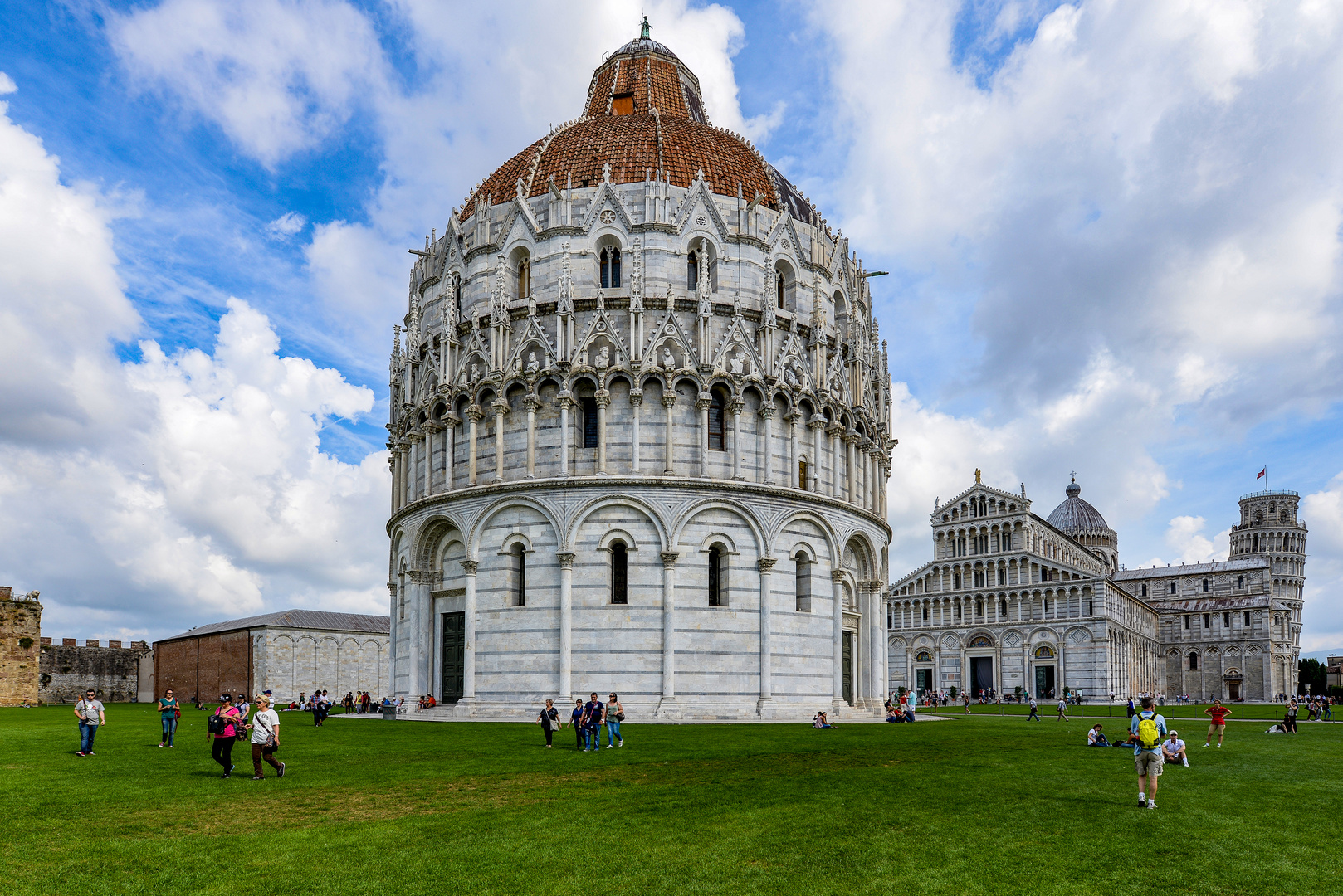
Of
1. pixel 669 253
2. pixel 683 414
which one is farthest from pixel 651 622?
pixel 669 253

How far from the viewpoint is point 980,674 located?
10194 cm

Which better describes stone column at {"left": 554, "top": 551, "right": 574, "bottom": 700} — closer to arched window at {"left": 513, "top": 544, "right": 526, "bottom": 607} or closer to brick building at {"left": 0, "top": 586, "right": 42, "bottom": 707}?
arched window at {"left": 513, "top": 544, "right": 526, "bottom": 607}

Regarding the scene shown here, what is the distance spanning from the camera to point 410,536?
4262cm

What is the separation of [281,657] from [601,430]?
46.7 metres

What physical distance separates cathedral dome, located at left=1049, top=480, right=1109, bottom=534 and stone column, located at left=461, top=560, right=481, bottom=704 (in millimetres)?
115248

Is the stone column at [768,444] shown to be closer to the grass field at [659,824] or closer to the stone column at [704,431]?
the stone column at [704,431]

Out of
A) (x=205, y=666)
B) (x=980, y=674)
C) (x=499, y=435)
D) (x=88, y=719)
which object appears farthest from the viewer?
(x=980, y=674)

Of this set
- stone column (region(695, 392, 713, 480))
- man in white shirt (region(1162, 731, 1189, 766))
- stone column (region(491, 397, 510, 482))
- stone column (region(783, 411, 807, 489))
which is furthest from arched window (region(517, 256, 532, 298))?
man in white shirt (region(1162, 731, 1189, 766))

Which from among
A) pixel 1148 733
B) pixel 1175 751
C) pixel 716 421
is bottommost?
pixel 1175 751

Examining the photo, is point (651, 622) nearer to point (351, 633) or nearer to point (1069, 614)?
point (351, 633)

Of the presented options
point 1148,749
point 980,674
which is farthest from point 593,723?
point 980,674

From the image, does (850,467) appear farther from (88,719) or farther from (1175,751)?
(88,719)

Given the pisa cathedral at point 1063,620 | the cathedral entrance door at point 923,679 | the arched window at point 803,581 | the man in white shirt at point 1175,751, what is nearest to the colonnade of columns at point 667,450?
the arched window at point 803,581

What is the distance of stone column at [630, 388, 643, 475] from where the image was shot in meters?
38.0
